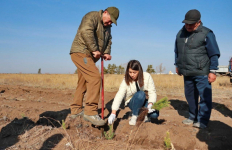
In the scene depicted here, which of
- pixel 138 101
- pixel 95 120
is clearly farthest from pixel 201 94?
pixel 95 120

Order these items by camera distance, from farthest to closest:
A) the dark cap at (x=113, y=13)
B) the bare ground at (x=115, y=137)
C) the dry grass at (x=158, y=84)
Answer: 1. the dry grass at (x=158, y=84)
2. the dark cap at (x=113, y=13)
3. the bare ground at (x=115, y=137)

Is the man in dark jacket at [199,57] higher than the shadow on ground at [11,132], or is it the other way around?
the man in dark jacket at [199,57]

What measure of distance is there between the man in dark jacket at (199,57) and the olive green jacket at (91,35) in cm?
142

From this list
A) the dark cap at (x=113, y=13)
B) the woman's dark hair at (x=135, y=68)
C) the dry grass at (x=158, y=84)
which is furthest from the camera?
the dry grass at (x=158, y=84)

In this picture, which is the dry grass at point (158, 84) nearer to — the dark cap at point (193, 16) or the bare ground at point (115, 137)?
the bare ground at point (115, 137)

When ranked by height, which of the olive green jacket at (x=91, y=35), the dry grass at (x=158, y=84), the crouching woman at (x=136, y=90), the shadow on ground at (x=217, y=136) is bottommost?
the shadow on ground at (x=217, y=136)

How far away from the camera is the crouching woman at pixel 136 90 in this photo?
341 cm

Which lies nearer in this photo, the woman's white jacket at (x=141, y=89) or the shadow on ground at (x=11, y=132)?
the shadow on ground at (x=11, y=132)

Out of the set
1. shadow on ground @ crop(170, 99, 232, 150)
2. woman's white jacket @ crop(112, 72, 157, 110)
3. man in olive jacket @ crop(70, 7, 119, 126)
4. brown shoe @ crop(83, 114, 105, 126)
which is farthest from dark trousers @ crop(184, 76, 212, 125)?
brown shoe @ crop(83, 114, 105, 126)

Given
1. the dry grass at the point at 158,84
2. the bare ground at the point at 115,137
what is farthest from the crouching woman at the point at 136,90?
the dry grass at the point at 158,84

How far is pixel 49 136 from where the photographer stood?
9.52ft

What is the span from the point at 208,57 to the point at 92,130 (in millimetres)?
Answer: 2394

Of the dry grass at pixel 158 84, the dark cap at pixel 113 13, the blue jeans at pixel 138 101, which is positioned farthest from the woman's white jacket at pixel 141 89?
the dry grass at pixel 158 84

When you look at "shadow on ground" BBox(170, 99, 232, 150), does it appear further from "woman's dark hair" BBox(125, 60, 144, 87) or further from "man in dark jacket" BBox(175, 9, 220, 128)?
"woman's dark hair" BBox(125, 60, 144, 87)
